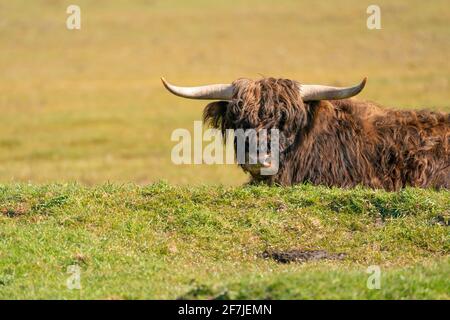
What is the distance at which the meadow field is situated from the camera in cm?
873

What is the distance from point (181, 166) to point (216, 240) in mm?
16184

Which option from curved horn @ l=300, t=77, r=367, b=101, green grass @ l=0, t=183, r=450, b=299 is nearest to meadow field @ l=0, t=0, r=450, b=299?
green grass @ l=0, t=183, r=450, b=299

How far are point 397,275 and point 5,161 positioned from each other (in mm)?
20192

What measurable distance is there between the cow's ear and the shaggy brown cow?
0.23 m

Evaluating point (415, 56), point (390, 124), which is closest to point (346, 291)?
point (390, 124)

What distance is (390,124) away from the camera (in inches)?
484

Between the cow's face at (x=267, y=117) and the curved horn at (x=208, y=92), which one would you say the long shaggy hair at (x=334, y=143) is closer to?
the cow's face at (x=267, y=117)

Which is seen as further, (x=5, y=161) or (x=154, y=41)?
(x=154, y=41)

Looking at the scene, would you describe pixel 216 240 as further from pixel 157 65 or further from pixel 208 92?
pixel 157 65

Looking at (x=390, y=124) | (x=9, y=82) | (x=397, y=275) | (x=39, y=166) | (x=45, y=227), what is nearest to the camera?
(x=397, y=275)

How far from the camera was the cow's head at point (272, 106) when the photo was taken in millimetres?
11727

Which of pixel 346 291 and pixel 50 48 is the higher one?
pixel 50 48

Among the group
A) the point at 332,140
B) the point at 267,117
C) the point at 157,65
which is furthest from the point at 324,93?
the point at 157,65
